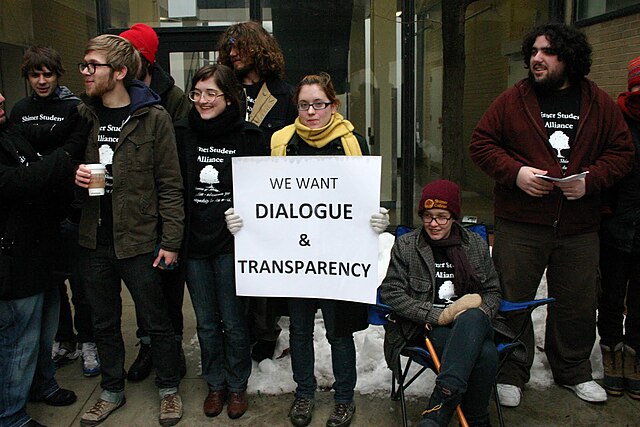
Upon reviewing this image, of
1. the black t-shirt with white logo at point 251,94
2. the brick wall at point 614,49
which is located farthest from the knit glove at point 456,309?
the brick wall at point 614,49

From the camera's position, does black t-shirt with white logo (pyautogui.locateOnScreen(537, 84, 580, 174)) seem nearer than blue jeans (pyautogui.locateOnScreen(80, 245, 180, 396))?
No

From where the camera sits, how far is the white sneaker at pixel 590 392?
373cm

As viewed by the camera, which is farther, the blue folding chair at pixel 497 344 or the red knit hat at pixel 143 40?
the red knit hat at pixel 143 40

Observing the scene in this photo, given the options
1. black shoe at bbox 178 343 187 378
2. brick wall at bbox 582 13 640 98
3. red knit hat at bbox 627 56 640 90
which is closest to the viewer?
red knit hat at bbox 627 56 640 90

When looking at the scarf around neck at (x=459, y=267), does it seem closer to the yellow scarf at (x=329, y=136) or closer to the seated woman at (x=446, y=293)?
the seated woman at (x=446, y=293)

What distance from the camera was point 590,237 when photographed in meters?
3.71

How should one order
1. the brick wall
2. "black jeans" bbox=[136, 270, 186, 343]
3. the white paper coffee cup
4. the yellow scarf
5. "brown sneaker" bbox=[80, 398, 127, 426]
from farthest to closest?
the brick wall
"black jeans" bbox=[136, 270, 186, 343]
"brown sneaker" bbox=[80, 398, 127, 426]
the yellow scarf
the white paper coffee cup

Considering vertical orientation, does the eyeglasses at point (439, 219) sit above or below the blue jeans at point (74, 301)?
above

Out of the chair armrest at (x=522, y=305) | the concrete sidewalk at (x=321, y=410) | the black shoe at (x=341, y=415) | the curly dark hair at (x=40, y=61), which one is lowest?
the concrete sidewalk at (x=321, y=410)

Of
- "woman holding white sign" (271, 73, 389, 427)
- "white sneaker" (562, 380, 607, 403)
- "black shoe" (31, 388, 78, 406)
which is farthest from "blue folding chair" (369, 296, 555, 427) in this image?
"black shoe" (31, 388, 78, 406)

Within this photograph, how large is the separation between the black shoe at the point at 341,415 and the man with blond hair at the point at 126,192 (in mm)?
948

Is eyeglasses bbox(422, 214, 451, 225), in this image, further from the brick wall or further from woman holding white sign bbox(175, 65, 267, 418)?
the brick wall

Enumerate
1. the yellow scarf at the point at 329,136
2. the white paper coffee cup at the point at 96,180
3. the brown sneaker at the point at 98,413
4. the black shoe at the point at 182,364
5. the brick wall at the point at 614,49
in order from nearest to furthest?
the white paper coffee cup at the point at 96,180
the yellow scarf at the point at 329,136
the brown sneaker at the point at 98,413
the black shoe at the point at 182,364
the brick wall at the point at 614,49

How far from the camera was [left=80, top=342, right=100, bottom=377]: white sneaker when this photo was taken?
163 inches
